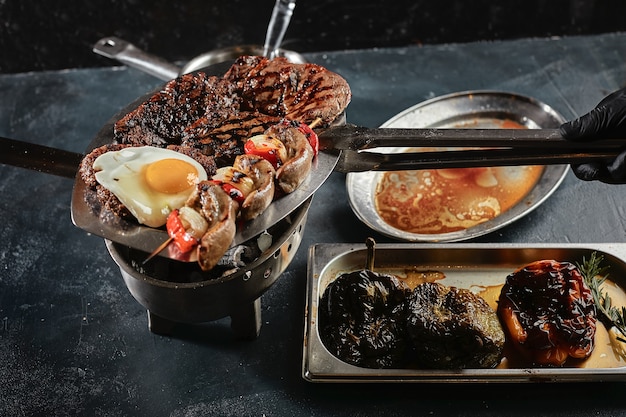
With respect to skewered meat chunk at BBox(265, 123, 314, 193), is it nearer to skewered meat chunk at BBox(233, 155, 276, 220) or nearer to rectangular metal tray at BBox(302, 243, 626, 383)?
skewered meat chunk at BBox(233, 155, 276, 220)

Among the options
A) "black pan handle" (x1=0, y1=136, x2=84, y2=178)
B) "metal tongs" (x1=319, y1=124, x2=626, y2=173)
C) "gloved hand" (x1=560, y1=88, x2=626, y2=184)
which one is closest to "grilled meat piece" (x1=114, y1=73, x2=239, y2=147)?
"black pan handle" (x1=0, y1=136, x2=84, y2=178)

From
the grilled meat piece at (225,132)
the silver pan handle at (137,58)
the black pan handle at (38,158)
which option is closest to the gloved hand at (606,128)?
the grilled meat piece at (225,132)

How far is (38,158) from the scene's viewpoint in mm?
2746

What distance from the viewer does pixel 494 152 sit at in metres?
3.00

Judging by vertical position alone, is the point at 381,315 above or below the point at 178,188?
below

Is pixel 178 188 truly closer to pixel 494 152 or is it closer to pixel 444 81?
pixel 494 152

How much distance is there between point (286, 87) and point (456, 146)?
795 mm

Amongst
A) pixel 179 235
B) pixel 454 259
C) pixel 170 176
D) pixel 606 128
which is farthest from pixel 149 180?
pixel 606 128

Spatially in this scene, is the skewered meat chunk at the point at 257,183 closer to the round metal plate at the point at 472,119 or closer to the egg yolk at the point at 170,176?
the egg yolk at the point at 170,176

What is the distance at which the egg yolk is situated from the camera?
99.9 inches

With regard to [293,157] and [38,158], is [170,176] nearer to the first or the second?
[293,157]

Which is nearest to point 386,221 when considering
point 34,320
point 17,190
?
point 34,320

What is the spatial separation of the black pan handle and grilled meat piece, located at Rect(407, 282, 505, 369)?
5.01ft

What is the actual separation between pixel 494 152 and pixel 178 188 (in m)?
1.39
